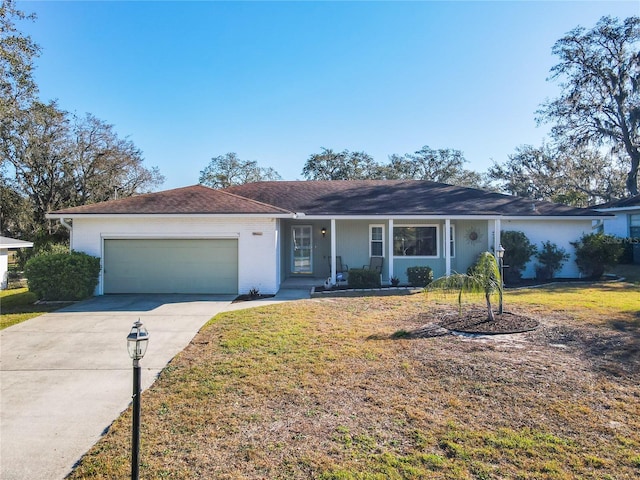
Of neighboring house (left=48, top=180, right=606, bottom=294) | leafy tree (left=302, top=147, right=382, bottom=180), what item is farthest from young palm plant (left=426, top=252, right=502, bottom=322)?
leafy tree (left=302, top=147, right=382, bottom=180)

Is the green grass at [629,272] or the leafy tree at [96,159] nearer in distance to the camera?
the green grass at [629,272]

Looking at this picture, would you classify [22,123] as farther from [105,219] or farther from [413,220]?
[413,220]

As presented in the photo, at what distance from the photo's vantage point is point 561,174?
114ft

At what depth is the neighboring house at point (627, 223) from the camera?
18.6 m

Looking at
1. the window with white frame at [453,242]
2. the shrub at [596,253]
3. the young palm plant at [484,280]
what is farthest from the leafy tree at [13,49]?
the shrub at [596,253]

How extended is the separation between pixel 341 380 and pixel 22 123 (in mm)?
27803

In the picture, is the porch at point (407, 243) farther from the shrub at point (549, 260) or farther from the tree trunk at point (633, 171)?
the tree trunk at point (633, 171)

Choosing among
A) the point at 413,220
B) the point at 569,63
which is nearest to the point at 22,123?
the point at 413,220

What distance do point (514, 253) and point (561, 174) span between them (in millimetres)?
26684

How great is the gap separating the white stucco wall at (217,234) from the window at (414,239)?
16.1 ft

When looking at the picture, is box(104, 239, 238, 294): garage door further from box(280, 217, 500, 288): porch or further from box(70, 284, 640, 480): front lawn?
box(70, 284, 640, 480): front lawn

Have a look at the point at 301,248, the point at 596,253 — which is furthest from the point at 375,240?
the point at 596,253

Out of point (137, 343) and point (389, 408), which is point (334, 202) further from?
point (137, 343)

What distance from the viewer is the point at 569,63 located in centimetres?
2638
